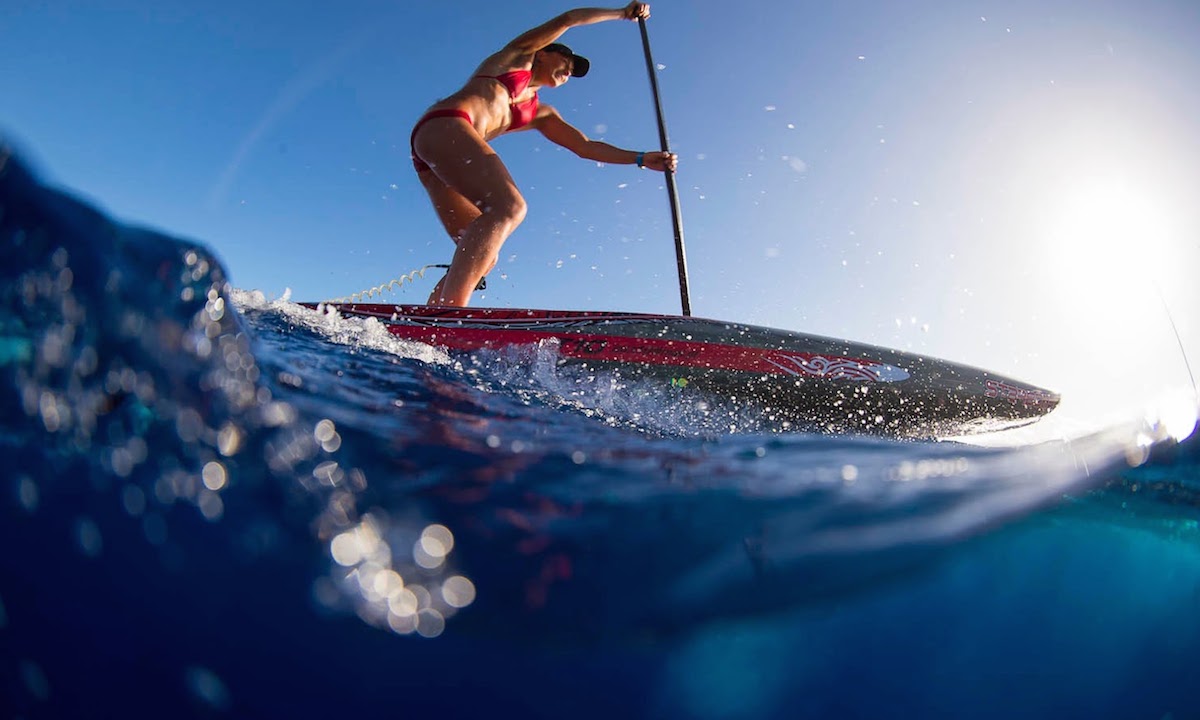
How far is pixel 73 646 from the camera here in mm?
546

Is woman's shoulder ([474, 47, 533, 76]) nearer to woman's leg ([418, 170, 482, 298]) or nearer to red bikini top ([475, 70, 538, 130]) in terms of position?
red bikini top ([475, 70, 538, 130])

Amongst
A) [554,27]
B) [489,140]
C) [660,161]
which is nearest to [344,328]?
[489,140]

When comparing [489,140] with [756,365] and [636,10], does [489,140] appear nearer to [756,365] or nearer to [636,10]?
[636,10]

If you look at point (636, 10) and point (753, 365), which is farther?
point (636, 10)

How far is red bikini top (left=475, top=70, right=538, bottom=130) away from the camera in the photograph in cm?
332

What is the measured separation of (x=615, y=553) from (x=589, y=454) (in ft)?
1.26

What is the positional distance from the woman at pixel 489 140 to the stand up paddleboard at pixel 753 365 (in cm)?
34

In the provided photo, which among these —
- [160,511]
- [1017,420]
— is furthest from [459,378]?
[1017,420]

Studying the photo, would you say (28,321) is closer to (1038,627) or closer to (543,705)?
(543,705)

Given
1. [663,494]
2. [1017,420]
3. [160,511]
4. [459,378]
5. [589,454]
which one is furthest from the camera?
[1017,420]

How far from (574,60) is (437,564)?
3.64m

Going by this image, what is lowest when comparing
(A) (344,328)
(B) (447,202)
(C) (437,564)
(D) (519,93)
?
(C) (437,564)

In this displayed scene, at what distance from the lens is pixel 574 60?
11.9 ft

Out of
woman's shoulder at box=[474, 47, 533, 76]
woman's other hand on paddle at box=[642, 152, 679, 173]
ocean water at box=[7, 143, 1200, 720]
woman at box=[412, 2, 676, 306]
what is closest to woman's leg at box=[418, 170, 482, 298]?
woman at box=[412, 2, 676, 306]
